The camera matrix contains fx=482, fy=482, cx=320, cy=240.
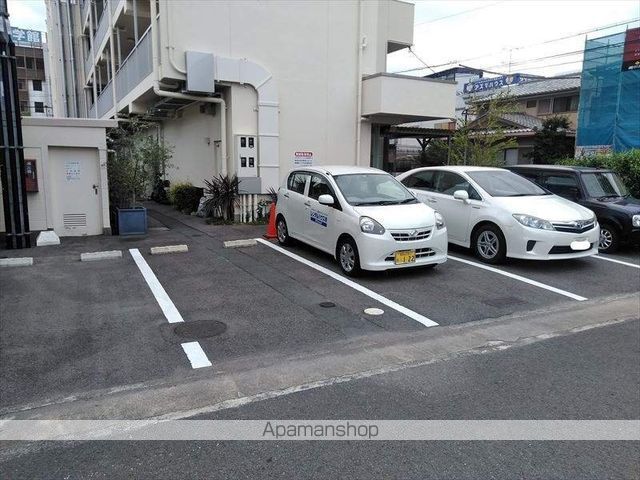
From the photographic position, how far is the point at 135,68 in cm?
1450

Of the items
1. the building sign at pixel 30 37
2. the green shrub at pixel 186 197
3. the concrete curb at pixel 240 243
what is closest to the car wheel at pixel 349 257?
the concrete curb at pixel 240 243

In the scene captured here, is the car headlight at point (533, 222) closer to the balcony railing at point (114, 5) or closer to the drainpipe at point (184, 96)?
the drainpipe at point (184, 96)

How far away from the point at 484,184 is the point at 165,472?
7.44 metres

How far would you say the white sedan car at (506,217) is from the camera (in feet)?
25.2

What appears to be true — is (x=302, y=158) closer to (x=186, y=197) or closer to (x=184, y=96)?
(x=184, y=96)

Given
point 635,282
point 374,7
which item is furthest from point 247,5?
point 635,282

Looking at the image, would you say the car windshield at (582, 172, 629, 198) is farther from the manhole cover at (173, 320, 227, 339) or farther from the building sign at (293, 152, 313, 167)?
the manhole cover at (173, 320, 227, 339)

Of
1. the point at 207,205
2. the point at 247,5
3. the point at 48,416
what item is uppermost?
the point at 247,5

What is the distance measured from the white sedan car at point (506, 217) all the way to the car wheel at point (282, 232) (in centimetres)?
282

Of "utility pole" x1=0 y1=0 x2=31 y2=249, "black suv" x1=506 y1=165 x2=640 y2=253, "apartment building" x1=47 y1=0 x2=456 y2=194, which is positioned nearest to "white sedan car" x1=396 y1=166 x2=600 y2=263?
"black suv" x1=506 y1=165 x2=640 y2=253

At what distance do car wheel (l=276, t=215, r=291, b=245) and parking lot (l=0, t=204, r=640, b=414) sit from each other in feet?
1.47

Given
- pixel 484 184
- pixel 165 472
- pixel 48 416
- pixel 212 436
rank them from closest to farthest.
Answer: pixel 165 472 < pixel 212 436 < pixel 48 416 < pixel 484 184

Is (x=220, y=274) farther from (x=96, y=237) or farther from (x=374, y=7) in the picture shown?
(x=374, y=7)

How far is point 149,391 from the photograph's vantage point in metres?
3.88
